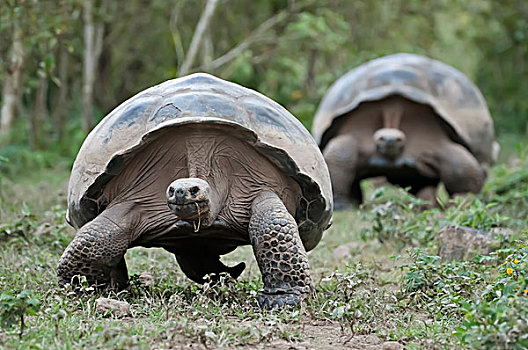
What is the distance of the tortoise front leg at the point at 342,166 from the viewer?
7695 millimetres

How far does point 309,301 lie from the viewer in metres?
3.16

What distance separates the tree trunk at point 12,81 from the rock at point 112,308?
472 cm

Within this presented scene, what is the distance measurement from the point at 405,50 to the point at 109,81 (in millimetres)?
5293

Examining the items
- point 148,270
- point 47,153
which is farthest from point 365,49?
point 148,270

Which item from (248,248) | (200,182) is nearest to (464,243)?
(248,248)

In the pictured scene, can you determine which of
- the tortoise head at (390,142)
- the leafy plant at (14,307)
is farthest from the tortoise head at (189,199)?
the tortoise head at (390,142)

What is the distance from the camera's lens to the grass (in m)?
2.43

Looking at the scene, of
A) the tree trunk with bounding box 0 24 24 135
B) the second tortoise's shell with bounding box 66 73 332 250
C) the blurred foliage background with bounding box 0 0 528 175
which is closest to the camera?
the second tortoise's shell with bounding box 66 73 332 250

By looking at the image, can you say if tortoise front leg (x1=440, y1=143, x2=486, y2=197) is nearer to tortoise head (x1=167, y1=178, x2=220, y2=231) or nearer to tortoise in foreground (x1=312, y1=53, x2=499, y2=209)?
tortoise in foreground (x1=312, y1=53, x2=499, y2=209)

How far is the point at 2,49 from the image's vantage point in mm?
7711

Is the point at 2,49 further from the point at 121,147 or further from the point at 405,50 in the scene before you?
the point at 405,50

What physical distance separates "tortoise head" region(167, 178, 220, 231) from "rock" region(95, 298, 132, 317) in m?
0.41

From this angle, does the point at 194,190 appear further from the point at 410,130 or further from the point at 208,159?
the point at 410,130

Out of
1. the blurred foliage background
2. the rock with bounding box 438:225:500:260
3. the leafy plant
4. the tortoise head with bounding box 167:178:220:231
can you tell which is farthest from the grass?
the blurred foliage background
